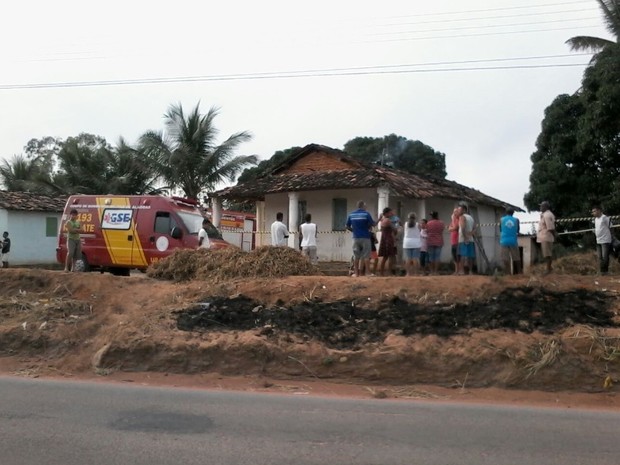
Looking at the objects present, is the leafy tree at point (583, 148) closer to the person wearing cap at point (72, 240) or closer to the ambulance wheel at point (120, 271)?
the ambulance wheel at point (120, 271)

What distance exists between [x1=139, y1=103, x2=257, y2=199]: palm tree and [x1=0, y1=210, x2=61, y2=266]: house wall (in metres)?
5.53

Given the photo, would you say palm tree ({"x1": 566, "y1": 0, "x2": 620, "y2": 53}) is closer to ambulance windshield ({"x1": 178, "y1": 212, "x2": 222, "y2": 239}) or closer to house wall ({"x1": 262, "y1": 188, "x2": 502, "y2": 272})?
house wall ({"x1": 262, "y1": 188, "x2": 502, "y2": 272})

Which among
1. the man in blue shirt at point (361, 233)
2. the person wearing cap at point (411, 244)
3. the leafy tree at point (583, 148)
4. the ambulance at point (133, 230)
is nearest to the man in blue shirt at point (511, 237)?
the person wearing cap at point (411, 244)

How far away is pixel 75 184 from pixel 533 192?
24059mm

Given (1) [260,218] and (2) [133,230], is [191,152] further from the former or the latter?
(2) [133,230]

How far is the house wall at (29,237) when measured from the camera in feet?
91.5

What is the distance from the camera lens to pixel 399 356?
8.69 metres

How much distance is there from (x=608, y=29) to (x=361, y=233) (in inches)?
691

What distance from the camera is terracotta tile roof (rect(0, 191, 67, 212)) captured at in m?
28.0

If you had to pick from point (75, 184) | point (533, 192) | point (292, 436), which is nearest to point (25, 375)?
point (292, 436)

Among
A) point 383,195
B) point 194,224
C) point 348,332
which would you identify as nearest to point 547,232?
point 348,332

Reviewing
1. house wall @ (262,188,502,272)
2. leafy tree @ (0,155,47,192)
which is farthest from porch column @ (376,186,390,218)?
leafy tree @ (0,155,47,192)

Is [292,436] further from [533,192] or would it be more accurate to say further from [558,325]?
[533,192]

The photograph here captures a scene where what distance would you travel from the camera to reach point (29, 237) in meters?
28.7
